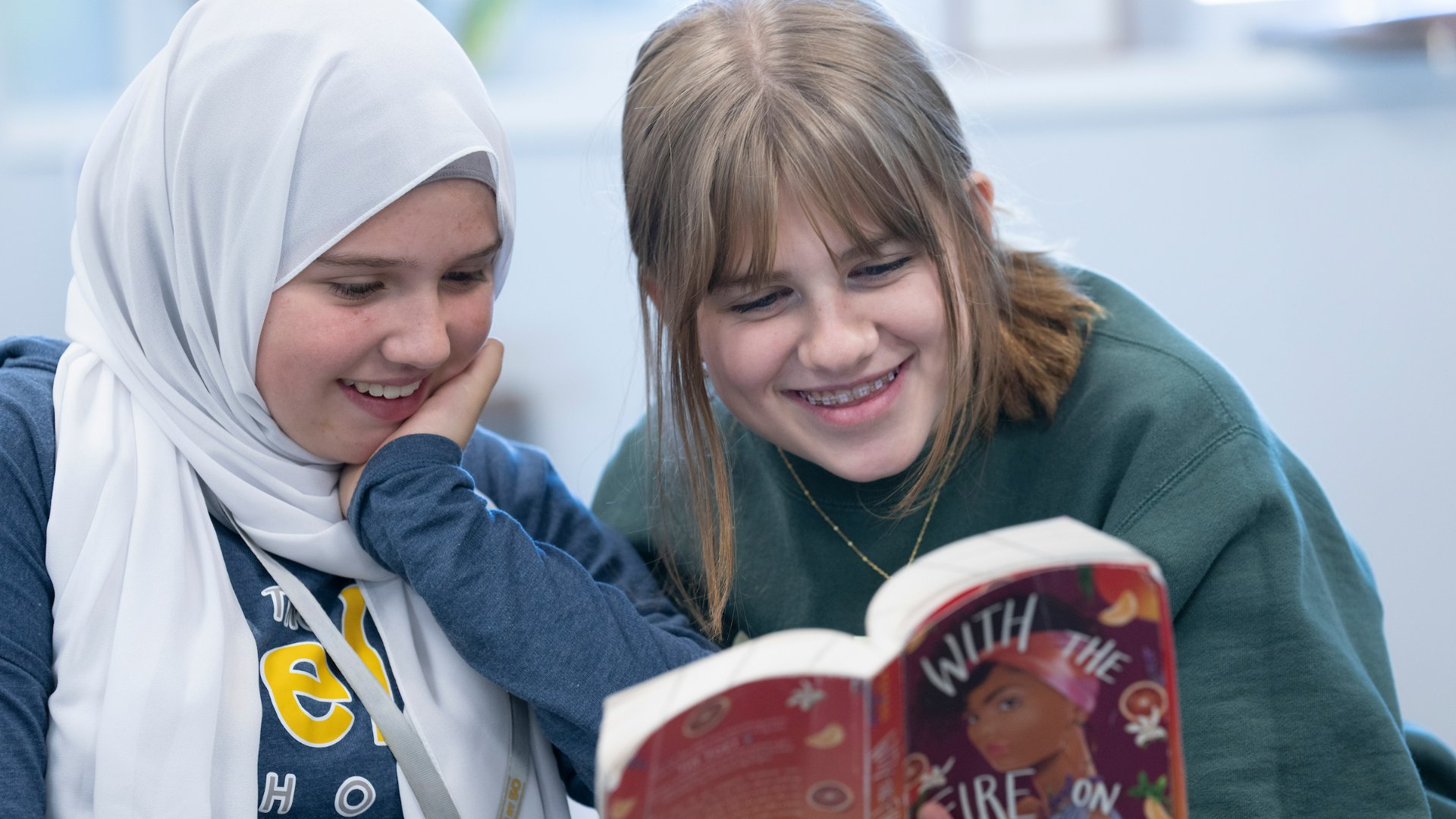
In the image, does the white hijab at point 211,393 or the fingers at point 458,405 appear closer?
the white hijab at point 211,393

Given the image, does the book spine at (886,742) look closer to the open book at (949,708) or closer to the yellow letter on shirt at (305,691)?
the open book at (949,708)

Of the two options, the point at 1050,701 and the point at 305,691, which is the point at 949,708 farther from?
the point at 305,691

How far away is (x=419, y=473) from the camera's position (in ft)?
3.47

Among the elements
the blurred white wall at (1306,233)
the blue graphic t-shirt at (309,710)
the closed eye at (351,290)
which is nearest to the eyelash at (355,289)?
the closed eye at (351,290)

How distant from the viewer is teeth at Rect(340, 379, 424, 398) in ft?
3.58

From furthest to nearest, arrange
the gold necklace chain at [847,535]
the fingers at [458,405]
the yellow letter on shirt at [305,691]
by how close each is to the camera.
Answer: the gold necklace chain at [847,535]
the fingers at [458,405]
the yellow letter on shirt at [305,691]

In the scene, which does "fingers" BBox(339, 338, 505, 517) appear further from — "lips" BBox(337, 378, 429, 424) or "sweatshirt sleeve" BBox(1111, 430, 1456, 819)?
"sweatshirt sleeve" BBox(1111, 430, 1456, 819)

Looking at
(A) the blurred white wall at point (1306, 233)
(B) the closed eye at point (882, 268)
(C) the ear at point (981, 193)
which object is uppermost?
(C) the ear at point (981, 193)

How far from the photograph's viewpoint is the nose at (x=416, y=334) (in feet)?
3.37

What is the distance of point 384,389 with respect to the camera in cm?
110

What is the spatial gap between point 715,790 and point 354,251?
584 millimetres

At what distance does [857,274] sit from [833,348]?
0.08m

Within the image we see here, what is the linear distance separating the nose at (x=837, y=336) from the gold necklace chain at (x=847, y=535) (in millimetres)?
243

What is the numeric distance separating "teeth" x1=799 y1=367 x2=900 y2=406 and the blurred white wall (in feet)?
3.56
